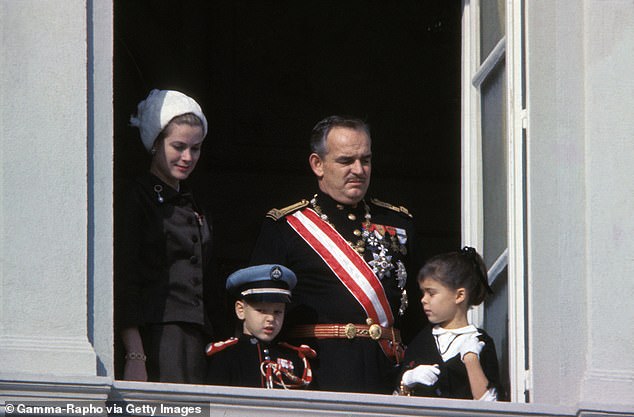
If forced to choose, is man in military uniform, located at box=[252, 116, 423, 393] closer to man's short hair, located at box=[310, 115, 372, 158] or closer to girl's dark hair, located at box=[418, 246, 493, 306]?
man's short hair, located at box=[310, 115, 372, 158]

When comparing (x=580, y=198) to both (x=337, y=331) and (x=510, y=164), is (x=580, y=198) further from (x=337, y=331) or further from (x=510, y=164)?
(x=337, y=331)

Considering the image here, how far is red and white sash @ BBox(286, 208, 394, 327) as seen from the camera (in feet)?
29.2

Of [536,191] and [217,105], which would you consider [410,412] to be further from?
[217,105]

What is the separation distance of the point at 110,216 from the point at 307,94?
3897 mm

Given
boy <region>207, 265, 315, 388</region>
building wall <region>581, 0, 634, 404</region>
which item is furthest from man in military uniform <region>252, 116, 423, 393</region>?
building wall <region>581, 0, 634, 404</region>

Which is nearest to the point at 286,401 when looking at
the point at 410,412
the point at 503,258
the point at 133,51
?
the point at 410,412

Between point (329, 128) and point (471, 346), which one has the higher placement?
point (329, 128)

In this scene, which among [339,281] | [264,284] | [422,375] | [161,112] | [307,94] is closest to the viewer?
[422,375]

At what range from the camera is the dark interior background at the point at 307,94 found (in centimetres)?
1189

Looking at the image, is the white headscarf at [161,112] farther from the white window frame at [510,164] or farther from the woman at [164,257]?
the white window frame at [510,164]

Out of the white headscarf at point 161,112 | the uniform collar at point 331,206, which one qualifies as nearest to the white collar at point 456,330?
the uniform collar at point 331,206

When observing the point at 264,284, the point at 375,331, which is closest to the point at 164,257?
the point at 264,284

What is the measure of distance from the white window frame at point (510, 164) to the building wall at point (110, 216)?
0.21 ft

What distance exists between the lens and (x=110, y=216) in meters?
8.32
